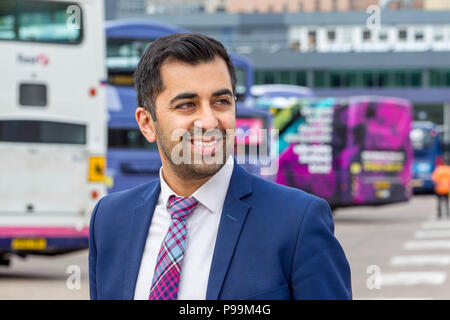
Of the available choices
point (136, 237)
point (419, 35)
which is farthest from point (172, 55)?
point (419, 35)

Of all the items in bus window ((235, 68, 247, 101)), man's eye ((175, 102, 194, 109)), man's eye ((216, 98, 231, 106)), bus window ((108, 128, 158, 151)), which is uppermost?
man's eye ((216, 98, 231, 106))

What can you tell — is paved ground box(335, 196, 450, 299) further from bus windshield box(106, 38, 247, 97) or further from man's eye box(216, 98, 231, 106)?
man's eye box(216, 98, 231, 106)

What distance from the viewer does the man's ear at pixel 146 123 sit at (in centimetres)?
277

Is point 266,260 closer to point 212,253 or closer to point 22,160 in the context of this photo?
point 212,253

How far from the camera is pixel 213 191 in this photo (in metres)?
2.65

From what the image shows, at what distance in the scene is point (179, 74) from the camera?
2.61m

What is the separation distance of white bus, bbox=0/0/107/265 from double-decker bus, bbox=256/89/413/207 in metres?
13.9

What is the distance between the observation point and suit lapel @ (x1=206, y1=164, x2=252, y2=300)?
2.52 metres

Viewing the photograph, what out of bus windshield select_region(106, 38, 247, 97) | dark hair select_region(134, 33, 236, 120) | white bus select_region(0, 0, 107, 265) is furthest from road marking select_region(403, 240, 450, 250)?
dark hair select_region(134, 33, 236, 120)

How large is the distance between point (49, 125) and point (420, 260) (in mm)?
6852

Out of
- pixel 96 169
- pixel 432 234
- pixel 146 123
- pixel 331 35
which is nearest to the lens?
pixel 146 123

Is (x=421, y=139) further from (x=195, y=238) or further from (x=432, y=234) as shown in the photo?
(x=195, y=238)

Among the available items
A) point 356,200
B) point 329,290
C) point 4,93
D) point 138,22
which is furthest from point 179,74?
point 356,200
